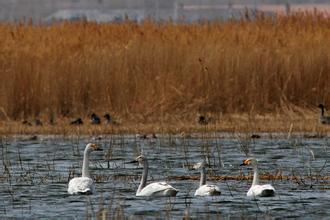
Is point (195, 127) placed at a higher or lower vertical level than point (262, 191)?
higher

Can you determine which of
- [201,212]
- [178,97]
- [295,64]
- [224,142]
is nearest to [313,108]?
[295,64]

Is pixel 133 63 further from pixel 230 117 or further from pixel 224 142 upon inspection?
pixel 224 142

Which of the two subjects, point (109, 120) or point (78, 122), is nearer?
point (78, 122)

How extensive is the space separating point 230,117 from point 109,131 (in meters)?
2.63

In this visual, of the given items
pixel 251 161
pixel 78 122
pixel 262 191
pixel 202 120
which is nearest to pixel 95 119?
pixel 78 122

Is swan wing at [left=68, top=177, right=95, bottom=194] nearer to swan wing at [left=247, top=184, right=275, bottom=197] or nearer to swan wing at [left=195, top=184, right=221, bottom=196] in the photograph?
swan wing at [left=195, top=184, right=221, bottom=196]

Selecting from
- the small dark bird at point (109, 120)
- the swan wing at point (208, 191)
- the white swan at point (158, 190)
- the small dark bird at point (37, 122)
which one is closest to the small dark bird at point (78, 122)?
the small dark bird at point (109, 120)

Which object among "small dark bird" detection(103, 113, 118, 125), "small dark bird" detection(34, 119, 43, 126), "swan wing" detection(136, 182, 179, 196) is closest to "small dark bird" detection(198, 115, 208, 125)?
"small dark bird" detection(103, 113, 118, 125)

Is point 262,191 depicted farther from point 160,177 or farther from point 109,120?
point 109,120

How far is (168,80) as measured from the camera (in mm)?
25125

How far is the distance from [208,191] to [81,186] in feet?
4.68

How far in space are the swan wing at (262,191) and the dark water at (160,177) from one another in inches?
2.8

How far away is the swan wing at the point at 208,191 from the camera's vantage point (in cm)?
1503

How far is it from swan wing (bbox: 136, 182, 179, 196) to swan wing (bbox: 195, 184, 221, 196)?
0.91 ft
